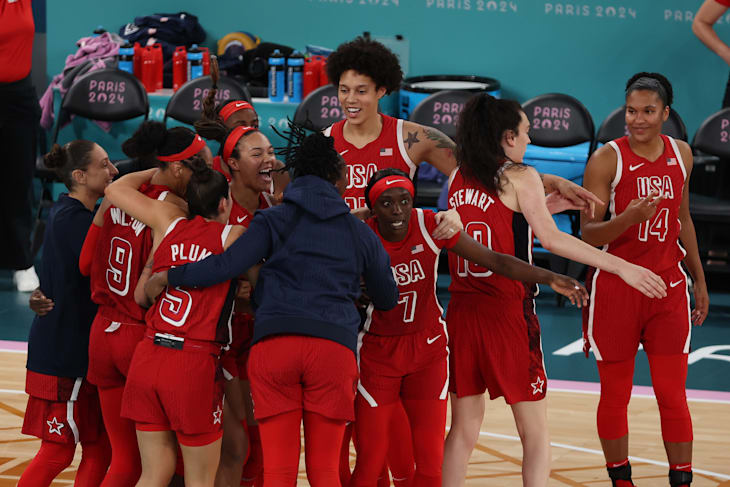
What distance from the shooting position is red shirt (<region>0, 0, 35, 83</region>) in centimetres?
786

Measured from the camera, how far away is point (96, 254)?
13.2ft

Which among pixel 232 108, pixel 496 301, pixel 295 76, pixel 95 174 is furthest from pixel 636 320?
pixel 295 76

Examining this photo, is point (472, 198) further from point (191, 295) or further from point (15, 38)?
point (15, 38)

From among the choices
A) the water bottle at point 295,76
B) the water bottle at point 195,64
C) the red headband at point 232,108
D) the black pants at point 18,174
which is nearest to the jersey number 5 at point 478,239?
the red headband at point 232,108

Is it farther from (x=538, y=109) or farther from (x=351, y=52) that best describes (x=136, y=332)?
(x=538, y=109)

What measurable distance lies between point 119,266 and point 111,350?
300mm

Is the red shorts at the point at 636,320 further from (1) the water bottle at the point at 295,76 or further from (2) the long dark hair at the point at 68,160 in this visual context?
(1) the water bottle at the point at 295,76

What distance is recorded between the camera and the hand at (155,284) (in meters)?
3.67

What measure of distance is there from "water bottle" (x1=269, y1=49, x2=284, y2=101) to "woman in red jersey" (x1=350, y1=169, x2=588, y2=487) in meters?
5.38

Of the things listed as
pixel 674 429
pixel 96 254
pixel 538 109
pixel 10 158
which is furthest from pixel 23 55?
pixel 674 429

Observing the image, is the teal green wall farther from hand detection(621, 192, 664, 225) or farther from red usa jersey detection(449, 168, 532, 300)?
red usa jersey detection(449, 168, 532, 300)

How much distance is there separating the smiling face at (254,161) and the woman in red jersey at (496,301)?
2.40 ft

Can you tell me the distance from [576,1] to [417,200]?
2948 mm

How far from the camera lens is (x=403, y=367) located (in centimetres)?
399
